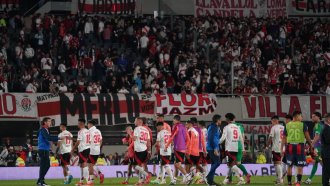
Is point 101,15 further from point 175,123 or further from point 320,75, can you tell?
point 175,123

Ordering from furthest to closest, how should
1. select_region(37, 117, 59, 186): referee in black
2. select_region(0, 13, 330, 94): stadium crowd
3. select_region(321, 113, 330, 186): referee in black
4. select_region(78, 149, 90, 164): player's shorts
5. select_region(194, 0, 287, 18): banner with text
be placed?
1. select_region(194, 0, 287, 18): banner with text
2. select_region(0, 13, 330, 94): stadium crowd
3. select_region(78, 149, 90, 164): player's shorts
4. select_region(37, 117, 59, 186): referee in black
5. select_region(321, 113, 330, 186): referee in black

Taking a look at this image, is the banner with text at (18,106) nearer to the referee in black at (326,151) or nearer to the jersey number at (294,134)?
the jersey number at (294,134)

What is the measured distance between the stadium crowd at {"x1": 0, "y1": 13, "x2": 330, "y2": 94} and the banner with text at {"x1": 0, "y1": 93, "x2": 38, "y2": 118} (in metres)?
0.75

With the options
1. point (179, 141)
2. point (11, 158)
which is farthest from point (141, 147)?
point (11, 158)

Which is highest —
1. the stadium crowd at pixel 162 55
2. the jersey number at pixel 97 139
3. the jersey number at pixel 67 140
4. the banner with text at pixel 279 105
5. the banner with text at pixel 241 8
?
the banner with text at pixel 241 8

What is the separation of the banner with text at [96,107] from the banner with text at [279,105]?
541 centimetres

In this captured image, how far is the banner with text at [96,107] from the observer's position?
4681cm

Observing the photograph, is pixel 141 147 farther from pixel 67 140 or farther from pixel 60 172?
pixel 60 172

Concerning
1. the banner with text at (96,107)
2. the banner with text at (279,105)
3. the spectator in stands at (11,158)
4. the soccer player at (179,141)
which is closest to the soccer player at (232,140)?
the soccer player at (179,141)

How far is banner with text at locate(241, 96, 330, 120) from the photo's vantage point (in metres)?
50.7

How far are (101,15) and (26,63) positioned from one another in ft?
25.1

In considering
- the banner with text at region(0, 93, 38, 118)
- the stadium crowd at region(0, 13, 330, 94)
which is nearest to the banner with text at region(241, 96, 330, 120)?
the stadium crowd at region(0, 13, 330, 94)

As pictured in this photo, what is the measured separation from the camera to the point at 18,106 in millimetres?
46531

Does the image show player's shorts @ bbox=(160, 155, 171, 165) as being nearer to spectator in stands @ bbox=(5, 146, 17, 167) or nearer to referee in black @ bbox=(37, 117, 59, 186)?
referee in black @ bbox=(37, 117, 59, 186)
